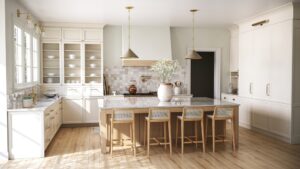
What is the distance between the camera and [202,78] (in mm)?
8984

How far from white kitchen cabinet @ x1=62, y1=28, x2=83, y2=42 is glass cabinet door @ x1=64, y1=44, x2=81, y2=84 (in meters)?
0.31

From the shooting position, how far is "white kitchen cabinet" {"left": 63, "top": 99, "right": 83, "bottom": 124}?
738cm

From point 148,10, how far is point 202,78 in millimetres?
3720

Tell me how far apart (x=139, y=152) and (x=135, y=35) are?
365 cm

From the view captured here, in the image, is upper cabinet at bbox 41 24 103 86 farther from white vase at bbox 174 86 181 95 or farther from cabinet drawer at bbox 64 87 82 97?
white vase at bbox 174 86 181 95

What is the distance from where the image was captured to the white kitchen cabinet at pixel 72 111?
7.38m

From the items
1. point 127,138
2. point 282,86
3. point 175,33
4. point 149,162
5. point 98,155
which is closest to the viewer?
point 149,162

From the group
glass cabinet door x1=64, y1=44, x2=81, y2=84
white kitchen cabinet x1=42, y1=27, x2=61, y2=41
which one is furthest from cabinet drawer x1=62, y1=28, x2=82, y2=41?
glass cabinet door x1=64, y1=44, x2=81, y2=84

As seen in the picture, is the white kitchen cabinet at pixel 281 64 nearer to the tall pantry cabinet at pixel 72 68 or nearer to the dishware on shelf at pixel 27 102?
the tall pantry cabinet at pixel 72 68

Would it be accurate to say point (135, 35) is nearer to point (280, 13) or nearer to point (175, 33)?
point (175, 33)

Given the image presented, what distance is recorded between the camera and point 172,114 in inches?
222

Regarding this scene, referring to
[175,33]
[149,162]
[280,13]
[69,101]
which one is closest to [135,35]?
[175,33]

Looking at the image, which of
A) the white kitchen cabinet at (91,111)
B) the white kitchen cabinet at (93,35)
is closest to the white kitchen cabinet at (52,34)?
the white kitchen cabinet at (93,35)

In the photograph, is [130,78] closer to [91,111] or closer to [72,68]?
[91,111]
